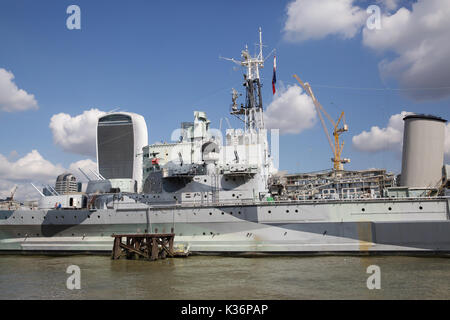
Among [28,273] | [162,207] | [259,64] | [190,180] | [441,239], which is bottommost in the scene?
[28,273]

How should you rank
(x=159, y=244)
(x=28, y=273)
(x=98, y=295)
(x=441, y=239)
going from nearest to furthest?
(x=98, y=295) < (x=28, y=273) < (x=441, y=239) < (x=159, y=244)

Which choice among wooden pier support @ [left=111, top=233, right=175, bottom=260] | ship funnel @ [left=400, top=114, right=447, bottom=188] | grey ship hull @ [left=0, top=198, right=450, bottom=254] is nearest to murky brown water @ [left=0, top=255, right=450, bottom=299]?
wooden pier support @ [left=111, top=233, right=175, bottom=260]

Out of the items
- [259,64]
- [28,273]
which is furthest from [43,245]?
[259,64]

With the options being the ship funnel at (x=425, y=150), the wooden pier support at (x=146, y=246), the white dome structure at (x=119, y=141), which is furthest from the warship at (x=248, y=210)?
the white dome structure at (x=119, y=141)

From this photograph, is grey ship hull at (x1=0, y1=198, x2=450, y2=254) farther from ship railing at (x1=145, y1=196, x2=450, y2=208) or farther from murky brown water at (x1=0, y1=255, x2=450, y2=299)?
murky brown water at (x1=0, y1=255, x2=450, y2=299)

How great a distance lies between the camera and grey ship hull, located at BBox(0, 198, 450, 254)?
17453 millimetres

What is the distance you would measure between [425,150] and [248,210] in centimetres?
1041

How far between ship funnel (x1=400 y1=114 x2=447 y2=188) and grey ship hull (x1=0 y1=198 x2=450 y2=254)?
173 centimetres

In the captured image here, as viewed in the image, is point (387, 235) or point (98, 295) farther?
point (387, 235)

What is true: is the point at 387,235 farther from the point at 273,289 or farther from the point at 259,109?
the point at 259,109
